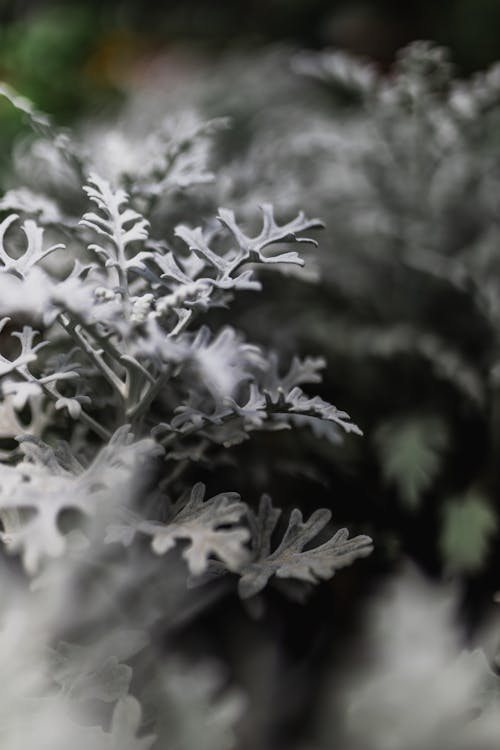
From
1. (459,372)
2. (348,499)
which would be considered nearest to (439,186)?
(459,372)

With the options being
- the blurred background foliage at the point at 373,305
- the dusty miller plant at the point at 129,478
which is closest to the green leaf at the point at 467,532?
the blurred background foliage at the point at 373,305

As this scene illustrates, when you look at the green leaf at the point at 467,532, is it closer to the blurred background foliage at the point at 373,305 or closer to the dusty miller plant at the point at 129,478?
the blurred background foliage at the point at 373,305

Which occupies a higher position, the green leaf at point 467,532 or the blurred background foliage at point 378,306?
the blurred background foliage at point 378,306

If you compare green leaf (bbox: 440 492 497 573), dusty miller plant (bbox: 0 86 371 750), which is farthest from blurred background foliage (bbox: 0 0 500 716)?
dusty miller plant (bbox: 0 86 371 750)

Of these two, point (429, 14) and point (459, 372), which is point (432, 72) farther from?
point (429, 14)

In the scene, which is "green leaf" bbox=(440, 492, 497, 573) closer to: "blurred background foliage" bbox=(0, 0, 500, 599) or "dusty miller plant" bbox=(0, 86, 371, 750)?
"blurred background foliage" bbox=(0, 0, 500, 599)

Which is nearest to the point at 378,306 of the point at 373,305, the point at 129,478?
the point at 373,305
